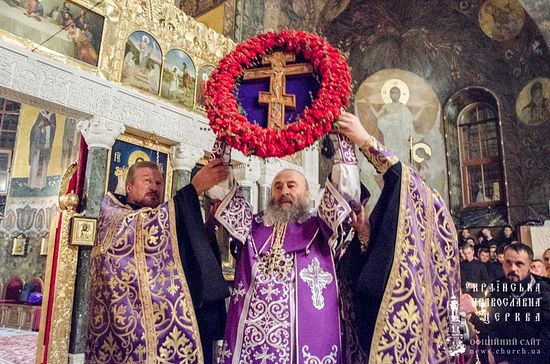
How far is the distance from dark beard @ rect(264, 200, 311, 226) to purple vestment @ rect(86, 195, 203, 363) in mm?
615

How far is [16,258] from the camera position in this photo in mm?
13719

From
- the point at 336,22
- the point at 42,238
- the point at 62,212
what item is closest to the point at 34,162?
the point at 42,238

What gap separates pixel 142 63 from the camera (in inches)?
308

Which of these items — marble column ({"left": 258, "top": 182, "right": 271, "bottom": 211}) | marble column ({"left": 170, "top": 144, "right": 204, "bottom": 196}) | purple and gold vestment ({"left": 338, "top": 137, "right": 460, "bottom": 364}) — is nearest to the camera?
purple and gold vestment ({"left": 338, "top": 137, "right": 460, "bottom": 364})

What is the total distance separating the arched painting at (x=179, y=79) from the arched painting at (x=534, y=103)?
8557 mm

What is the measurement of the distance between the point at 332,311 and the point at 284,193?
2.69 ft

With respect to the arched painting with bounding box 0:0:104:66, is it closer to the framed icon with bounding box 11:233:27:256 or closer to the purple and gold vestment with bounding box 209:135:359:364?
the purple and gold vestment with bounding box 209:135:359:364

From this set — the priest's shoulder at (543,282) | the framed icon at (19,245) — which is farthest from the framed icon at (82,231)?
the framed icon at (19,245)

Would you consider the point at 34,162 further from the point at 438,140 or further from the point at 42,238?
the point at 438,140

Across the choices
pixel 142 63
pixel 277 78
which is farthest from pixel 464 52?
pixel 277 78

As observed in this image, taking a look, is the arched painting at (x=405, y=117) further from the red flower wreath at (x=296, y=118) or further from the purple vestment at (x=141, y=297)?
the purple vestment at (x=141, y=297)

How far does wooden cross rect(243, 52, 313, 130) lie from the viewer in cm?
262

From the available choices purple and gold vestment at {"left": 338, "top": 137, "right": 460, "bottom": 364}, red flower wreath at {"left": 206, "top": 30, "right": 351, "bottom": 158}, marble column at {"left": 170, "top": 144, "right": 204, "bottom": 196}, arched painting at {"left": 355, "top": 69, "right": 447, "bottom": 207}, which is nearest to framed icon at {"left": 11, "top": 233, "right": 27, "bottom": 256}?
marble column at {"left": 170, "top": 144, "right": 204, "bottom": 196}

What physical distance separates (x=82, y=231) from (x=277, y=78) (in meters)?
4.81
